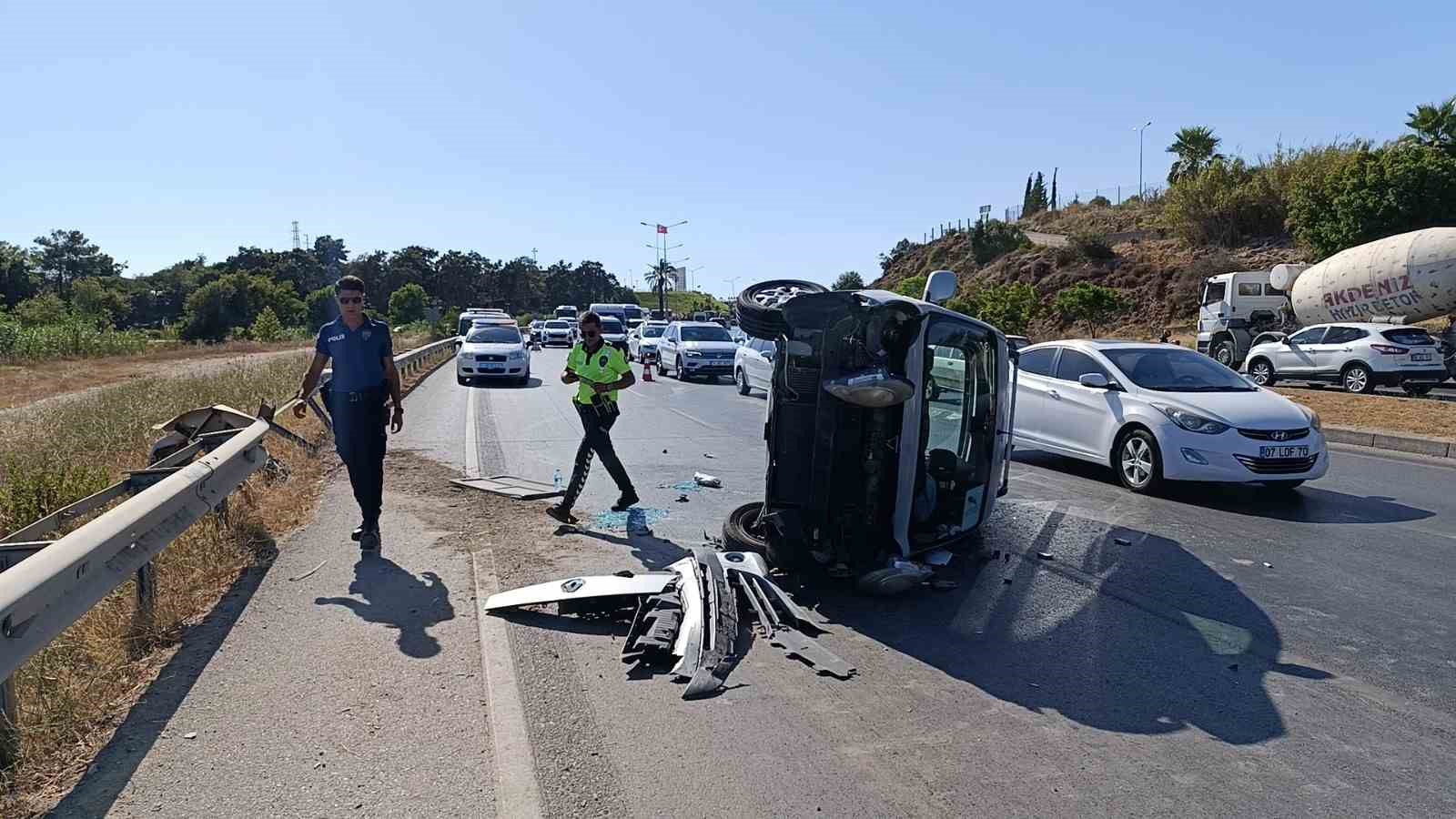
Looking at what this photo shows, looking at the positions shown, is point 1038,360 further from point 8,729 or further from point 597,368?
point 8,729

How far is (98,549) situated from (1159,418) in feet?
28.2

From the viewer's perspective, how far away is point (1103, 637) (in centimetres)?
531

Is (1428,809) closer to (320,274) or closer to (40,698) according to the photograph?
(40,698)

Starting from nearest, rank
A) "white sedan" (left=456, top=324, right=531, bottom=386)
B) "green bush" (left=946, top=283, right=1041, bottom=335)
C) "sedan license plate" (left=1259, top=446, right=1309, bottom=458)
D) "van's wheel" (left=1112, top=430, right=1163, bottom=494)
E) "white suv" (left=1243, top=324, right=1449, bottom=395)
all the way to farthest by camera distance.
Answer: "sedan license plate" (left=1259, top=446, right=1309, bottom=458) < "van's wheel" (left=1112, top=430, right=1163, bottom=494) < "white suv" (left=1243, top=324, right=1449, bottom=395) < "white sedan" (left=456, top=324, right=531, bottom=386) < "green bush" (left=946, top=283, right=1041, bottom=335)

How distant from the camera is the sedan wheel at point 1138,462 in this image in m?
9.40

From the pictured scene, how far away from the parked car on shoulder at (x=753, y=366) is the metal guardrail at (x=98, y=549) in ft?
45.7

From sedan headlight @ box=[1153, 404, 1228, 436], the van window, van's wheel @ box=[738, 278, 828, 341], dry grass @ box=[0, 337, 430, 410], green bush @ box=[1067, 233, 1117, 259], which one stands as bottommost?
dry grass @ box=[0, 337, 430, 410]

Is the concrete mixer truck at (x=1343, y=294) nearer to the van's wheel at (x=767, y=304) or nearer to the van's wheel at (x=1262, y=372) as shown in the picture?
the van's wheel at (x=1262, y=372)

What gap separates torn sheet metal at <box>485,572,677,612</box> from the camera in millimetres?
5492

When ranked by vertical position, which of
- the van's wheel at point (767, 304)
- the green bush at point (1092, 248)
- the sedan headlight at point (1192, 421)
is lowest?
the sedan headlight at point (1192, 421)

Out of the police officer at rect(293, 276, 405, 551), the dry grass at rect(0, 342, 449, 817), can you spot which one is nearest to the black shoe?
the police officer at rect(293, 276, 405, 551)

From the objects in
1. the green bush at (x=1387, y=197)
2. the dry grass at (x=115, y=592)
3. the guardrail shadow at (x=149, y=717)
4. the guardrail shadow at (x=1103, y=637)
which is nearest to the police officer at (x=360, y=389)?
the dry grass at (x=115, y=592)

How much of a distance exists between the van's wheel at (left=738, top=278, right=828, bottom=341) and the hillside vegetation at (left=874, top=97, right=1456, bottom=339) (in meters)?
34.2

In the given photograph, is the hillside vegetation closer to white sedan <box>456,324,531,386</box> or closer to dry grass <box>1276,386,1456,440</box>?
dry grass <box>1276,386,1456,440</box>
